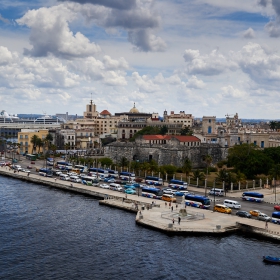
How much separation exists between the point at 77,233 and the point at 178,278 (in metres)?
18.2

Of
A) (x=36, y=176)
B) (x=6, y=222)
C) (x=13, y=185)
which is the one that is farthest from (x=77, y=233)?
(x=36, y=176)

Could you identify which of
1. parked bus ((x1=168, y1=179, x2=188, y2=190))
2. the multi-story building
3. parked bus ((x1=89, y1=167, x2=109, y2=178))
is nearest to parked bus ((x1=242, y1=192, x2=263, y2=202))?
parked bus ((x1=168, y1=179, x2=188, y2=190))

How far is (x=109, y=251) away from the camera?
163 feet

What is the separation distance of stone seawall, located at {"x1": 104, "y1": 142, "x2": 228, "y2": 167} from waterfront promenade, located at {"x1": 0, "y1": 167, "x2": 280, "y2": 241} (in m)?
30.1

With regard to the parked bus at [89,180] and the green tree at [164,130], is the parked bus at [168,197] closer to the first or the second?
the parked bus at [89,180]

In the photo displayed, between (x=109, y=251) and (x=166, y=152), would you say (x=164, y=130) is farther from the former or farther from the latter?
(x=109, y=251)

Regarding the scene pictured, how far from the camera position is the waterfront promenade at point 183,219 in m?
56.5

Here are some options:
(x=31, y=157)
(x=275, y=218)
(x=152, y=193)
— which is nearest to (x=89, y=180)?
(x=152, y=193)

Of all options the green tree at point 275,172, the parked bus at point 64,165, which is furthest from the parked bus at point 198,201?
the parked bus at point 64,165

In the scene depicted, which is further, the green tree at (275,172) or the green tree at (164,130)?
the green tree at (164,130)

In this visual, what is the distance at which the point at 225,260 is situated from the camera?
47438mm

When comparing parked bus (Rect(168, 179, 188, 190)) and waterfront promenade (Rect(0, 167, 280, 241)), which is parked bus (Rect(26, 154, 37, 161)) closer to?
waterfront promenade (Rect(0, 167, 280, 241))

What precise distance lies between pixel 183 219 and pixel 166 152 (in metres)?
49.4

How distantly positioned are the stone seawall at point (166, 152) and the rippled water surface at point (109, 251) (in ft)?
138
